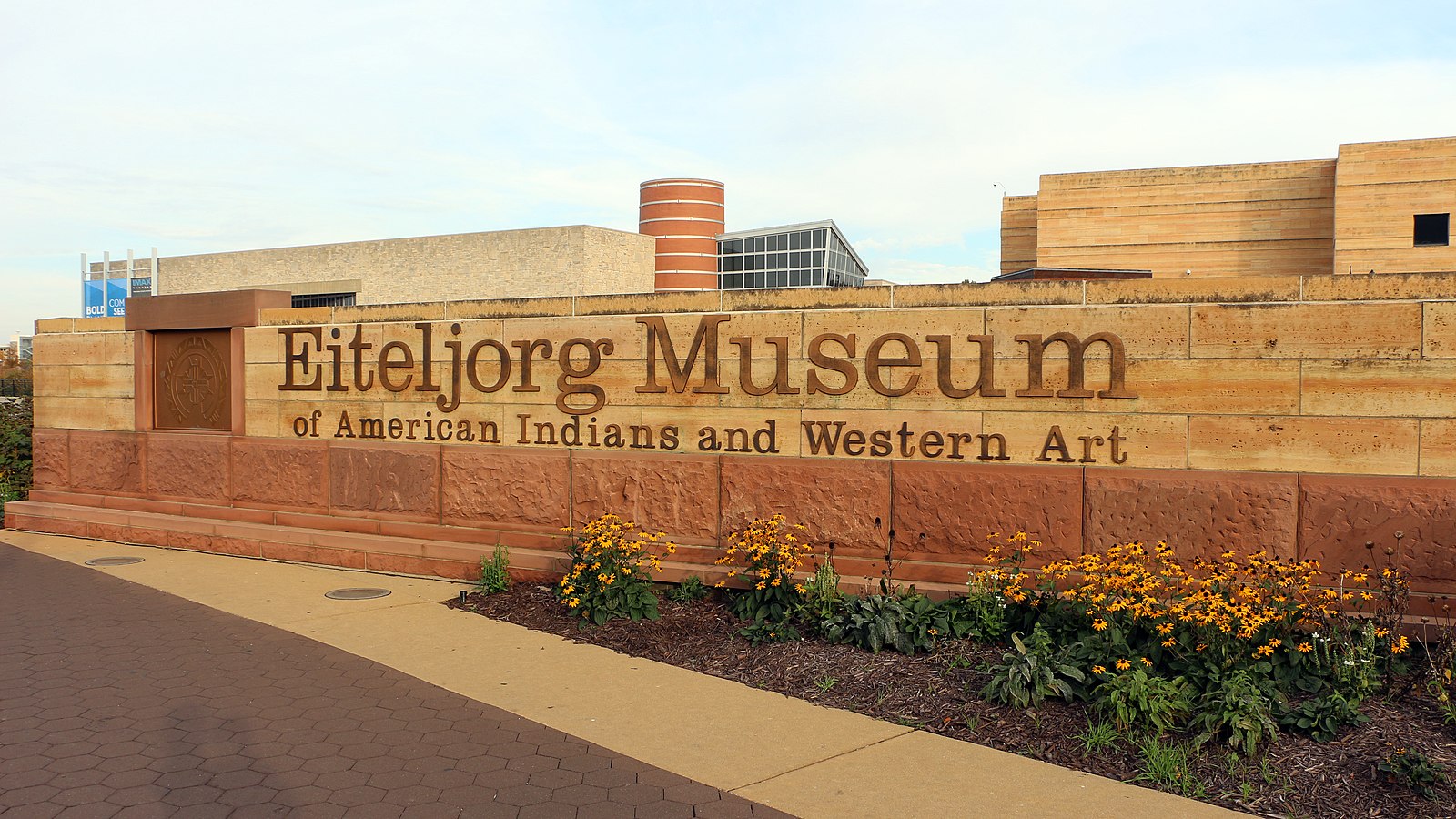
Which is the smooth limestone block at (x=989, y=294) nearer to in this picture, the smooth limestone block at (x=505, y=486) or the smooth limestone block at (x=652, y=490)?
the smooth limestone block at (x=652, y=490)

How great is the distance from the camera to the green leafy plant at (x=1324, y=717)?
488 cm

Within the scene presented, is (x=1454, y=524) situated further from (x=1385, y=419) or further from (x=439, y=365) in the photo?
(x=439, y=365)

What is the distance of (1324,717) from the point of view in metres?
4.91

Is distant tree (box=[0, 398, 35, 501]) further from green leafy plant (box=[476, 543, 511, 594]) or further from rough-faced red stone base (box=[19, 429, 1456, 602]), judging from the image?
green leafy plant (box=[476, 543, 511, 594])

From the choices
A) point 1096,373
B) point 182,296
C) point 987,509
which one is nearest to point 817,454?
point 987,509

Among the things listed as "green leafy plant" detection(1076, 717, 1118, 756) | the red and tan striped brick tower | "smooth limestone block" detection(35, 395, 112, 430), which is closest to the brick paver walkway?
"green leafy plant" detection(1076, 717, 1118, 756)

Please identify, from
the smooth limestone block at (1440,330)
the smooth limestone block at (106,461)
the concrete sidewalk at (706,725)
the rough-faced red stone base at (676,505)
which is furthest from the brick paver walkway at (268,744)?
the smooth limestone block at (1440,330)

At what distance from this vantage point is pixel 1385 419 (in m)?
6.47

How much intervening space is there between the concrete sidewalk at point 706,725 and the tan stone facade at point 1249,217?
2985 cm

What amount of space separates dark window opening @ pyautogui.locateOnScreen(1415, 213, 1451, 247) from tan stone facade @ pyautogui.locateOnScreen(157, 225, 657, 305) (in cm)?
2907

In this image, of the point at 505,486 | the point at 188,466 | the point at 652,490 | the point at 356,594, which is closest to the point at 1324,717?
the point at 652,490

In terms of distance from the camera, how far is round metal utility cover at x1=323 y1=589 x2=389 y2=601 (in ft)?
28.1

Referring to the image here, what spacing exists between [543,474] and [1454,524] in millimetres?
6544

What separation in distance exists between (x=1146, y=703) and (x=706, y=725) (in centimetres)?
220
